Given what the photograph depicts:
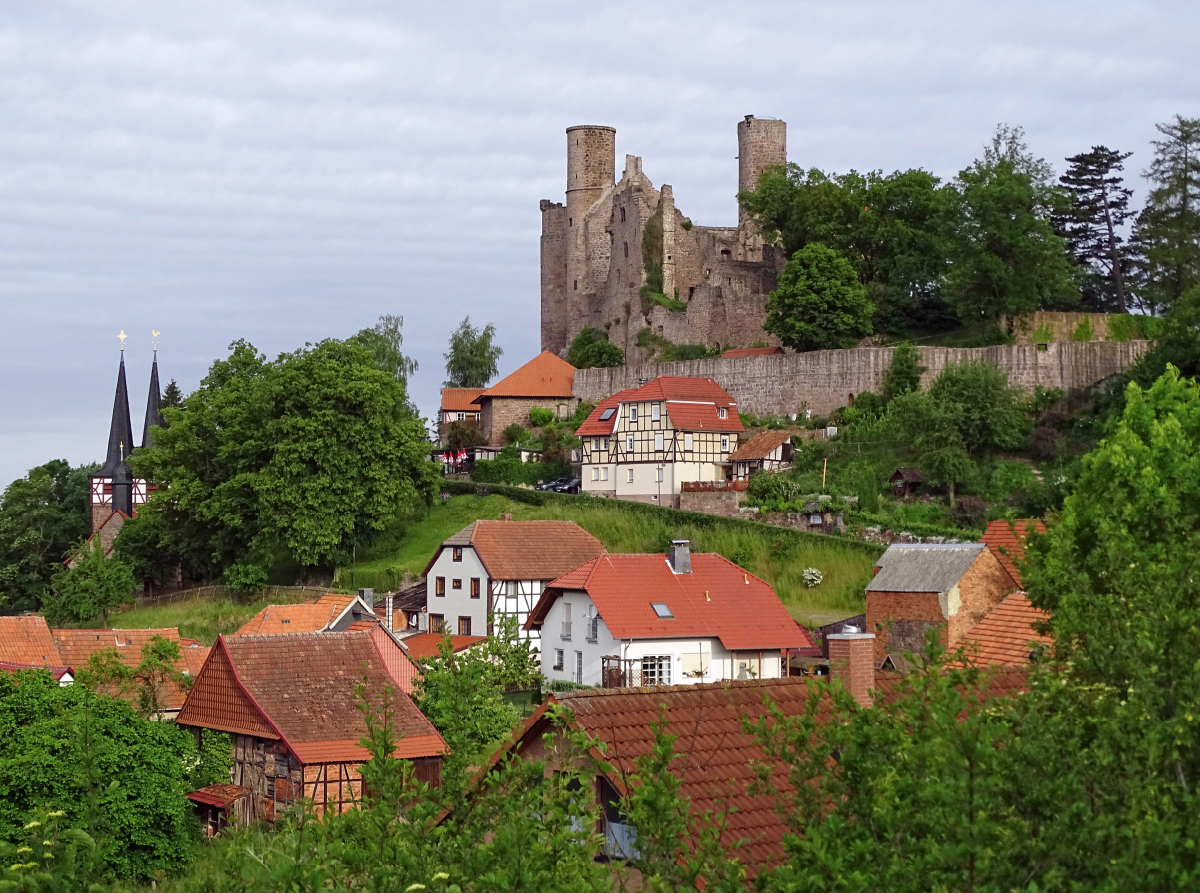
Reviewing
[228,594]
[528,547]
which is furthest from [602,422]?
[228,594]

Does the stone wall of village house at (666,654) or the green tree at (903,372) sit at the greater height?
the green tree at (903,372)

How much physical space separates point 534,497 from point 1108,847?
44.3 meters

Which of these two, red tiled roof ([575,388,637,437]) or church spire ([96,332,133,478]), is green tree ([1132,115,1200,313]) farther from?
church spire ([96,332,133,478])

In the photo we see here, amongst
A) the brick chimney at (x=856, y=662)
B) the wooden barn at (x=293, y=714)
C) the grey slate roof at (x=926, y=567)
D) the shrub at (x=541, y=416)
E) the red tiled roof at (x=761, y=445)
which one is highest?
the shrub at (x=541, y=416)

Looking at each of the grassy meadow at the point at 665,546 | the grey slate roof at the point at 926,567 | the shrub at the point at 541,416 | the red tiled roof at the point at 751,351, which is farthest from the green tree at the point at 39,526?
the grey slate roof at the point at 926,567

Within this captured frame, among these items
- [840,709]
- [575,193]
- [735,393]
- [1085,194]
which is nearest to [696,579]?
[735,393]

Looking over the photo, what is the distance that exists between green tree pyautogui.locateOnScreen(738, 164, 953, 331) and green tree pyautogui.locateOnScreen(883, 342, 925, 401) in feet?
20.0

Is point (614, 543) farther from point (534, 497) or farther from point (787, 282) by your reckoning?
point (787, 282)

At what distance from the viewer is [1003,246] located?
49.2 meters

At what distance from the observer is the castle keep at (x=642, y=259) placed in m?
62.3

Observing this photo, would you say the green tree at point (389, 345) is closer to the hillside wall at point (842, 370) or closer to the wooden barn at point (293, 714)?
the hillside wall at point (842, 370)

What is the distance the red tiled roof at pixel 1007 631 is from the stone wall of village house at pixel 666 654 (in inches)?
424

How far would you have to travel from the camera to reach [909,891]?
642cm

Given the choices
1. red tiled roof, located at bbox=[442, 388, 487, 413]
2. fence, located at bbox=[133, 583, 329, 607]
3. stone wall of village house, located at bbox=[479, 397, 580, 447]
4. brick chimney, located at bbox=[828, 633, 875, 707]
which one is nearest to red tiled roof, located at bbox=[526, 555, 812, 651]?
fence, located at bbox=[133, 583, 329, 607]
